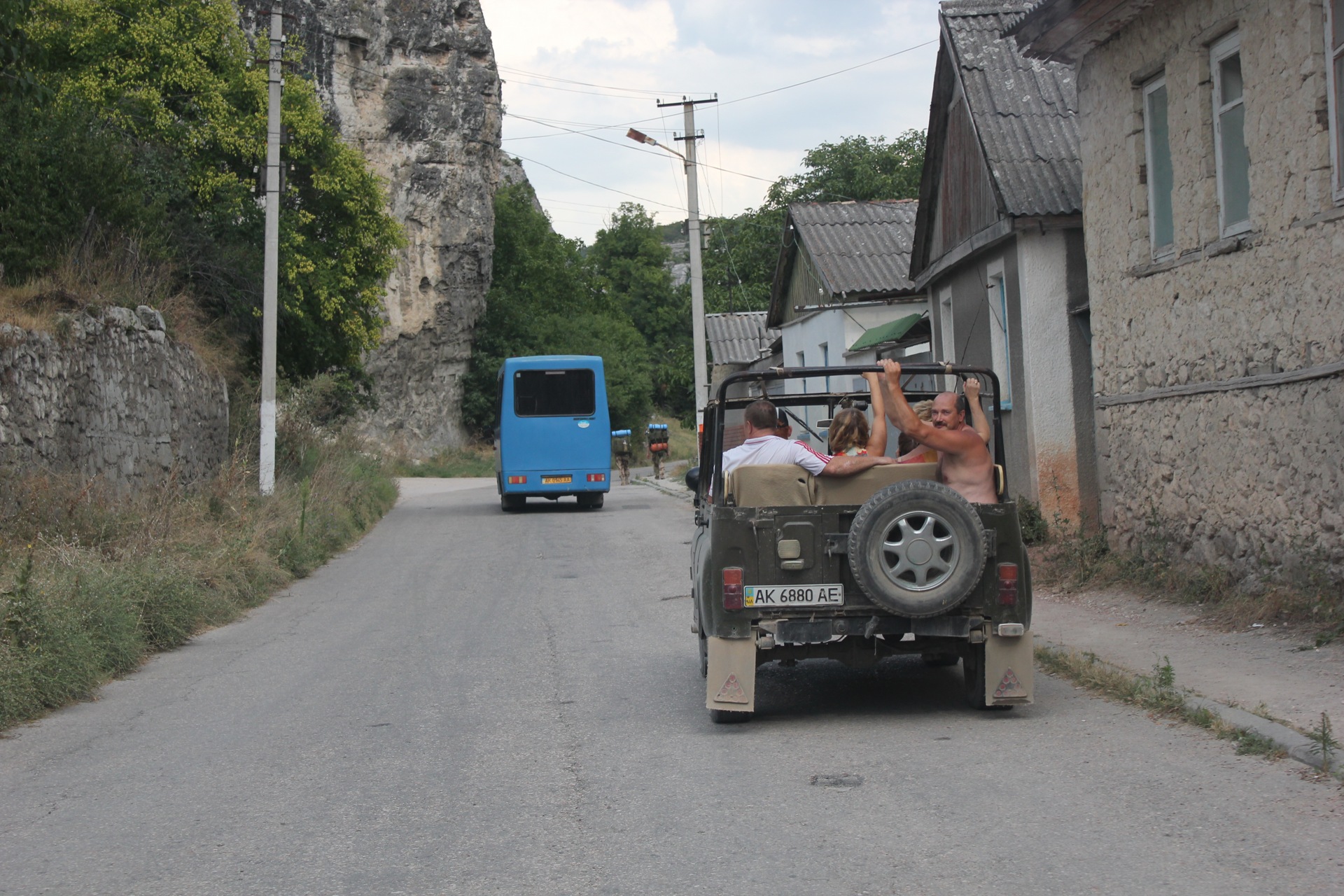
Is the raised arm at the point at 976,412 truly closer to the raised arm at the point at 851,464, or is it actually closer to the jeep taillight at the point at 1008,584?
the raised arm at the point at 851,464

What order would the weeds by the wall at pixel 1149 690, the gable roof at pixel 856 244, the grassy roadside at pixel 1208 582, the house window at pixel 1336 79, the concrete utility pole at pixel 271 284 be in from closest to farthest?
the weeds by the wall at pixel 1149 690 → the grassy roadside at pixel 1208 582 → the house window at pixel 1336 79 → the concrete utility pole at pixel 271 284 → the gable roof at pixel 856 244

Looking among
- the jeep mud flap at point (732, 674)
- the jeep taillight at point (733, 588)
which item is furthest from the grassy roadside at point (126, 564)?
the jeep taillight at point (733, 588)

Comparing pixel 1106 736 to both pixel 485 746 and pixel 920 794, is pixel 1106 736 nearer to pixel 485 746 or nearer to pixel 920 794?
pixel 920 794

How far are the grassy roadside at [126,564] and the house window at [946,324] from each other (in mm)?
9345

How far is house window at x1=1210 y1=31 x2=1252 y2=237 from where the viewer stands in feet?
32.2

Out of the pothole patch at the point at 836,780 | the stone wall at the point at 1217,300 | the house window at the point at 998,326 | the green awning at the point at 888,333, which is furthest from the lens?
the green awning at the point at 888,333

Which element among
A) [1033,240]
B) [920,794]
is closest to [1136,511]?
[1033,240]

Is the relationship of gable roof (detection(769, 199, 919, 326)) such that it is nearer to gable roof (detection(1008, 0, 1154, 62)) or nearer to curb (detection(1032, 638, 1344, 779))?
gable roof (detection(1008, 0, 1154, 62))

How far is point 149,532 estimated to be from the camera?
12.8m

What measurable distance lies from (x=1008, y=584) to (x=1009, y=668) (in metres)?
0.48

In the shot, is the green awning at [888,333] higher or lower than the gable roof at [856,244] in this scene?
lower

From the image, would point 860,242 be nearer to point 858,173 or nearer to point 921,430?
point 921,430

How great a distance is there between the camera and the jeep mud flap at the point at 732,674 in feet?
21.1

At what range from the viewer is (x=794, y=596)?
21.0ft
